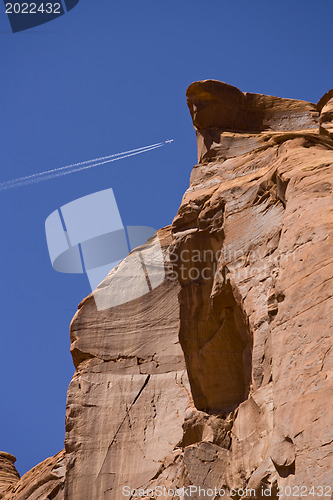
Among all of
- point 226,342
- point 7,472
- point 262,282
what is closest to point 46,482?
point 7,472

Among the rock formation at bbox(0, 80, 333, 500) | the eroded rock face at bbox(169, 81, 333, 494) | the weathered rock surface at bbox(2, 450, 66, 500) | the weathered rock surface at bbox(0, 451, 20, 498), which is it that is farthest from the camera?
the weathered rock surface at bbox(0, 451, 20, 498)

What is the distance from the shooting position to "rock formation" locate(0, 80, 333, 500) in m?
11.6

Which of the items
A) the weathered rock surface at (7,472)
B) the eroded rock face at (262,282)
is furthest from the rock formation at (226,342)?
the weathered rock surface at (7,472)

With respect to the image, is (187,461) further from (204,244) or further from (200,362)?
(204,244)

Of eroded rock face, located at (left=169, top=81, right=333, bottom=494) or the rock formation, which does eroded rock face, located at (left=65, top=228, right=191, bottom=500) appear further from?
eroded rock face, located at (left=169, top=81, right=333, bottom=494)

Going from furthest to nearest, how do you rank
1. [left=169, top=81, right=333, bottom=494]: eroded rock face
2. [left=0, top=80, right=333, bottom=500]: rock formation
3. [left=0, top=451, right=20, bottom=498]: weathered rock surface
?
1. [left=0, top=451, right=20, bottom=498]: weathered rock surface
2. [left=0, top=80, right=333, bottom=500]: rock formation
3. [left=169, top=81, right=333, bottom=494]: eroded rock face

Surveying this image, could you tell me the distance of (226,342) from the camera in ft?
53.7

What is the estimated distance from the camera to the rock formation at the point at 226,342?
1164 centimetres

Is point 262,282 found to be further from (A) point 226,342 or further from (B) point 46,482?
(B) point 46,482

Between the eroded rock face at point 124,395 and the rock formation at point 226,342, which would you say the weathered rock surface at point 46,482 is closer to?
the rock formation at point 226,342

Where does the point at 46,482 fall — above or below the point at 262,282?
below

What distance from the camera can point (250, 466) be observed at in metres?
13.7

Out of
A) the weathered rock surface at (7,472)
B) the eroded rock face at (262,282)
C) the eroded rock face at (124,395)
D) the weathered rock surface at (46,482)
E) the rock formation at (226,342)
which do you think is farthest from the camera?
the weathered rock surface at (7,472)

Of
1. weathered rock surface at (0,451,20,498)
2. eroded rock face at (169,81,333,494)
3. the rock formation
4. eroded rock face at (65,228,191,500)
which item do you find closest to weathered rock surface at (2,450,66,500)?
the rock formation
